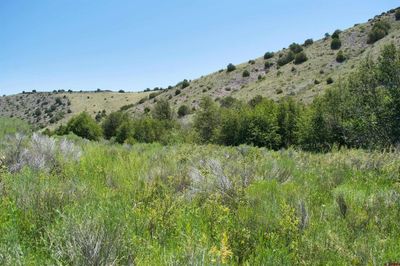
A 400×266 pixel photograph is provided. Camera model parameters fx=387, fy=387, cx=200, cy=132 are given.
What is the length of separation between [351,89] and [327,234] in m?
35.5

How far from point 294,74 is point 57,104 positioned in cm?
8706

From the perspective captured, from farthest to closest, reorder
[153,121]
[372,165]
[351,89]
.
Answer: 1. [153,121]
2. [351,89]
3. [372,165]

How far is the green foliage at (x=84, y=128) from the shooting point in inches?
2499

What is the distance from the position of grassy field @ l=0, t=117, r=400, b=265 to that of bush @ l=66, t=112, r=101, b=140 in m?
56.5

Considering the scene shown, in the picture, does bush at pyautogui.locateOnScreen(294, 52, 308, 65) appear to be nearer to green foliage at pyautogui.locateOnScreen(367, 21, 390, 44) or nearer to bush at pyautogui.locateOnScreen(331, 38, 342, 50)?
bush at pyautogui.locateOnScreen(331, 38, 342, 50)

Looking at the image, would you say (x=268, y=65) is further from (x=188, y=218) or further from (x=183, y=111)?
(x=188, y=218)

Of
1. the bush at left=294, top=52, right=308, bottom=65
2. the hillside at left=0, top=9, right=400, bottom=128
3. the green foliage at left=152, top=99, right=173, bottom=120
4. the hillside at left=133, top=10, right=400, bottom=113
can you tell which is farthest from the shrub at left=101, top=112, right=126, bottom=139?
the bush at left=294, top=52, right=308, bottom=65

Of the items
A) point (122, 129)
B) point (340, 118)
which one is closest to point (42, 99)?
point (122, 129)

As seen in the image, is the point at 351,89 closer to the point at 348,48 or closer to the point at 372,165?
the point at 372,165

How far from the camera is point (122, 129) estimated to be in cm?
6294

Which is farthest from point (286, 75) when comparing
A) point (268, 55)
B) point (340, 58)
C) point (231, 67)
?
point (231, 67)

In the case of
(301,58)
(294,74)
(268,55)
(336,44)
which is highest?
(268,55)

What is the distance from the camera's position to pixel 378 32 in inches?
2537

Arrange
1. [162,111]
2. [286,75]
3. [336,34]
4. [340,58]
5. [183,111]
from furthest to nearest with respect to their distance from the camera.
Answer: [336,34] → [183,111] → [162,111] → [286,75] → [340,58]
